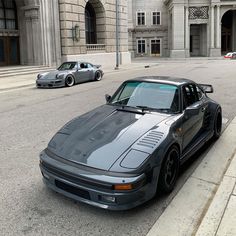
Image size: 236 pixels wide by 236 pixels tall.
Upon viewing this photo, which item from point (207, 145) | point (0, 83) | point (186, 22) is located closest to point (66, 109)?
point (207, 145)

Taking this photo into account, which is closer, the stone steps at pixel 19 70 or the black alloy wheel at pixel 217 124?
the black alloy wheel at pixel 217 124

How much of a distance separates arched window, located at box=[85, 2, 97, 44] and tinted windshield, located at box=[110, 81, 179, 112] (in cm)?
2798

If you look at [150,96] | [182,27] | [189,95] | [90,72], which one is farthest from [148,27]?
[150,96]

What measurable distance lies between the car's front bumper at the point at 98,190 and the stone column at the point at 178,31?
49480 millimetres

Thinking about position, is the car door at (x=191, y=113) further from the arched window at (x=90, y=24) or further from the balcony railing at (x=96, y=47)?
the arched window at (x=90, y=24)

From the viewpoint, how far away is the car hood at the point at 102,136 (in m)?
3.85

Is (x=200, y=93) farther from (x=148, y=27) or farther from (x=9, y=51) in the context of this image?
(x=148, y=27)

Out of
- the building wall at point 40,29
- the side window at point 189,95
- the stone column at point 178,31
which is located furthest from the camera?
the stone column at point 178,31

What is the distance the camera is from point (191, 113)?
5.20 m

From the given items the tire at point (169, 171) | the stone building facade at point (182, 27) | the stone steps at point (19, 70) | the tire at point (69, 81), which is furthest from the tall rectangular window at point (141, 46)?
the tire at point (169, 171)

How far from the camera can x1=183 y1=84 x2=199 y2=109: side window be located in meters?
5.34

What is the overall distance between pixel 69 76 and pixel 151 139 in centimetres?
1331

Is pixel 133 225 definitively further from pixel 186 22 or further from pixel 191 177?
pixel 186 22

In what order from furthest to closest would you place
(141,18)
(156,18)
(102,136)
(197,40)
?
(141,18) < (156,18) < (197,40) < (102,136)
